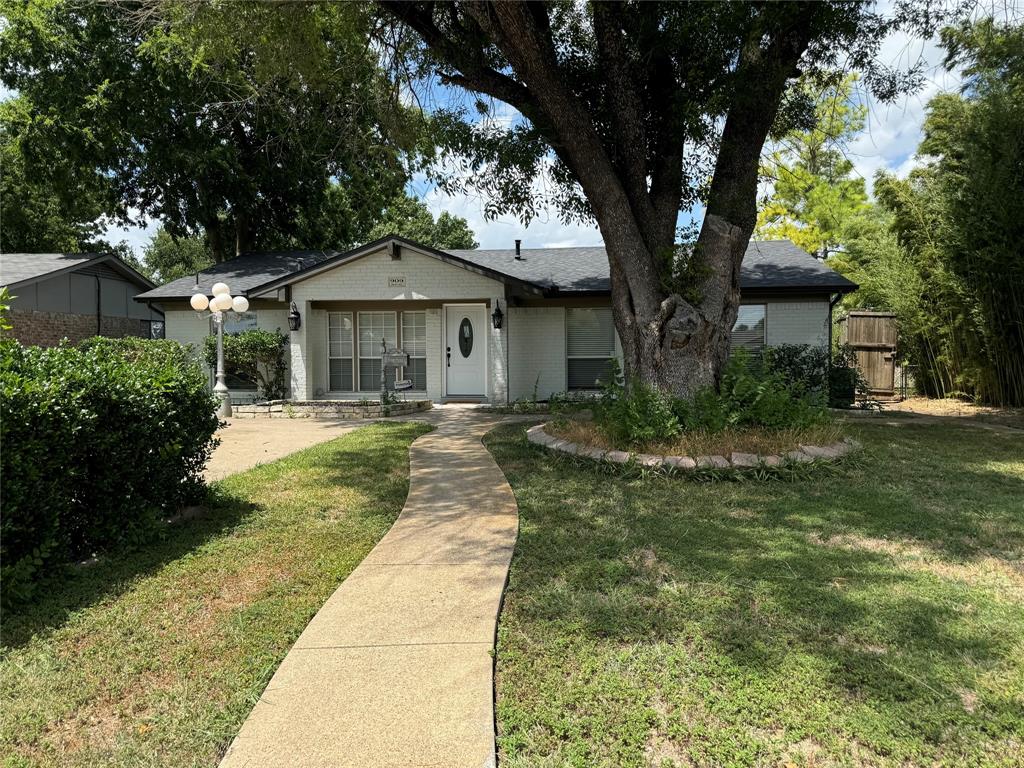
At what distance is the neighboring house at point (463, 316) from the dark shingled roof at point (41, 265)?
3.39 m

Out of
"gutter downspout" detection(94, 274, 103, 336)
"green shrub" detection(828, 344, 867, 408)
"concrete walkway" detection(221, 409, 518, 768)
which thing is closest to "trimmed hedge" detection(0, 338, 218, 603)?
"concrete walkway" detection(221, 409, 518, 768)

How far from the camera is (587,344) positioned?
13.4m

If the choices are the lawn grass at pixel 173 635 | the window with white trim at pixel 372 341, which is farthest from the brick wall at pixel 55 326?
the lawn grass at pixel 173 635

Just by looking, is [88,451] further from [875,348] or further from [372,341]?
[875,348]

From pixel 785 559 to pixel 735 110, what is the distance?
5.49m

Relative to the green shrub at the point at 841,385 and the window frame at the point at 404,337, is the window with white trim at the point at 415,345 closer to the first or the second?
the window frame at the point at 404,337

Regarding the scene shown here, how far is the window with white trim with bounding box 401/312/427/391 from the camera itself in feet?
45.8

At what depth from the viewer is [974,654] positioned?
8.51ft

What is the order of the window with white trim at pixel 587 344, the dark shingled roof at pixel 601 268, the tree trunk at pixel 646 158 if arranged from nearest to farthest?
the tree trunk at pixel 646 158, the dark shingled roof at pixel 601 268, the window with white trim at pixel 587 344

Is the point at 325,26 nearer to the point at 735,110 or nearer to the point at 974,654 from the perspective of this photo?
the point at 735,110

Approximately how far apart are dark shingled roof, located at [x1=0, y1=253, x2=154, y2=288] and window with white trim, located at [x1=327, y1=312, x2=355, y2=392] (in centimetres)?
787

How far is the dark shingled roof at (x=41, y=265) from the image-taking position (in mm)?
15078

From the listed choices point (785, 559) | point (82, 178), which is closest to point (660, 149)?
point (785, 559)

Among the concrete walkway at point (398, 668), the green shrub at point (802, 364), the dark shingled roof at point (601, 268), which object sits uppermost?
the dark shingled roof at point (601, 268)
